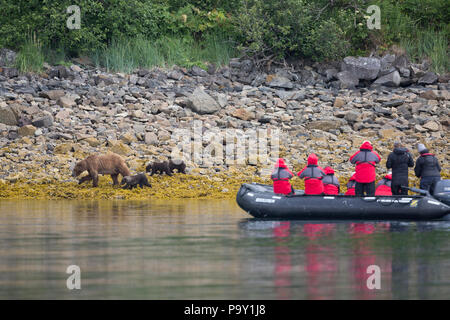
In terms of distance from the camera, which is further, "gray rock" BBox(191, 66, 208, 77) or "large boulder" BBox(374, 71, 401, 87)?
"gray rock" BBox(191, 66, 208, 77)

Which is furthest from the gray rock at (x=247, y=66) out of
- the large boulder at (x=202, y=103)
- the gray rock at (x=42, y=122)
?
the gray rock at (x=42, y=122)

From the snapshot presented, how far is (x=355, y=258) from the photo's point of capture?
13070mm

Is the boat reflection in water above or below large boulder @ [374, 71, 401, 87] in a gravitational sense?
below

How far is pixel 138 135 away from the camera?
30938mm

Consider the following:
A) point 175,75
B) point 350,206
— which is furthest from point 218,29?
point 350,206

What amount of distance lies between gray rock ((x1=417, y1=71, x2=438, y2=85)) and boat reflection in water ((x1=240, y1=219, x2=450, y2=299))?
19717 millimetres

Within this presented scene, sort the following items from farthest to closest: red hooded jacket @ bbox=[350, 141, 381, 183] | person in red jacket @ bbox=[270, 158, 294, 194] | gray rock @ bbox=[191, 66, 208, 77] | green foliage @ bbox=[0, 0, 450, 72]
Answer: gray rock @ bbox=[191, 66, 208, 77] → green foliage @ bbox=[0, 0, 450, 72] → person in red jacket @ bbox=[270, 158, 294, 194] → red hooded jacket @ bbox=[350, 141, 381, 183]

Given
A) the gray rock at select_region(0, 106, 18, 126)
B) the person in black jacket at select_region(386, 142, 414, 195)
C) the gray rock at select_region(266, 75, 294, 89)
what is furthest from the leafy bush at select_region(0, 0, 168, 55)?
the person in black jacket at select_region(386, 142, 414, 195)

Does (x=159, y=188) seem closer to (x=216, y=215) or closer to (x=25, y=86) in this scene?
(x=216, y=215)

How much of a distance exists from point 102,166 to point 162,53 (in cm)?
1433

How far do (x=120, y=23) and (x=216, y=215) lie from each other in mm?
19259

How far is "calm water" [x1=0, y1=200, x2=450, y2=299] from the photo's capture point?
10.6 metres

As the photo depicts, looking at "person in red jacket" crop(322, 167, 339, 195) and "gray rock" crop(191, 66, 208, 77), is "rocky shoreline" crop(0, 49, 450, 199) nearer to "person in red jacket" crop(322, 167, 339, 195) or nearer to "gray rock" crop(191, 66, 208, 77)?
"gray rock" crop(191, 66, 208, 77)

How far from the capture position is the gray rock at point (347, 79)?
37781 millimetres
